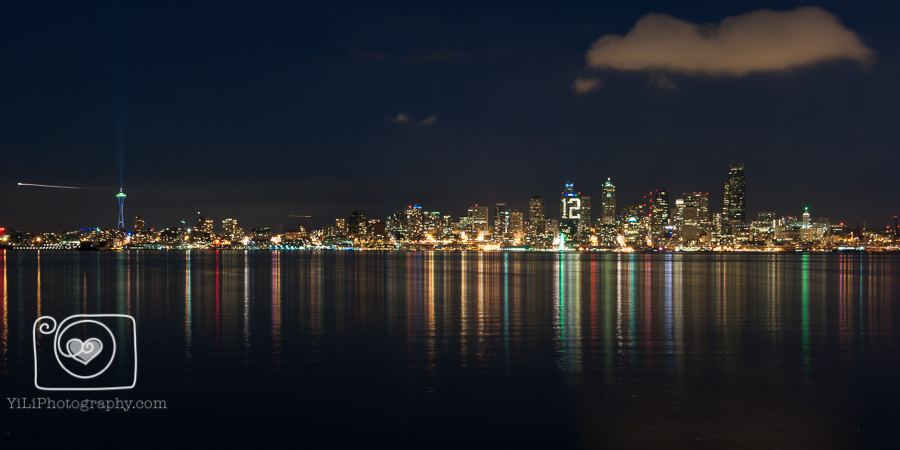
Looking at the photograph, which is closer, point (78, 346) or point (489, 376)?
point (489, 376)

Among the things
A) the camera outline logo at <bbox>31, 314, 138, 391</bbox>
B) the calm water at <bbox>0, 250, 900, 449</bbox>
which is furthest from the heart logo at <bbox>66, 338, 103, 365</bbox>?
the calm water at <bbox>0, 250, 900, 449</bbox>

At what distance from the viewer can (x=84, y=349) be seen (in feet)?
67.0

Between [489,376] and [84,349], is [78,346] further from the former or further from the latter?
[489,376]

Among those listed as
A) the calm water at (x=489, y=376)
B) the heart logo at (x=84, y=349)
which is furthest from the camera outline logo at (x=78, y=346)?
the calm water at (x=489, y=376)

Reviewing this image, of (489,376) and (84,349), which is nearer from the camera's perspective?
(489,376)

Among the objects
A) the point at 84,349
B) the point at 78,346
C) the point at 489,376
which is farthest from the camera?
the point at 78,346

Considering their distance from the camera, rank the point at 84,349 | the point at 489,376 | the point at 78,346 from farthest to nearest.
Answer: the point at 78,346 → the point at 84,349 → the point at 489,376

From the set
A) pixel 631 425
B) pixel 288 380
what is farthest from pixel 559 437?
pixel 288 380

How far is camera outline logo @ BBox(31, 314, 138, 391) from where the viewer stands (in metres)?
16.3

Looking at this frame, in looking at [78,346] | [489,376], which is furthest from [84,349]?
[489,376]

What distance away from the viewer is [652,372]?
17.0m

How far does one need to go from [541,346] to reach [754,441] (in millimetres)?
10057

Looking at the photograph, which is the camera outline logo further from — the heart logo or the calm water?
the calm water

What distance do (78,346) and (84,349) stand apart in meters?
0.63
